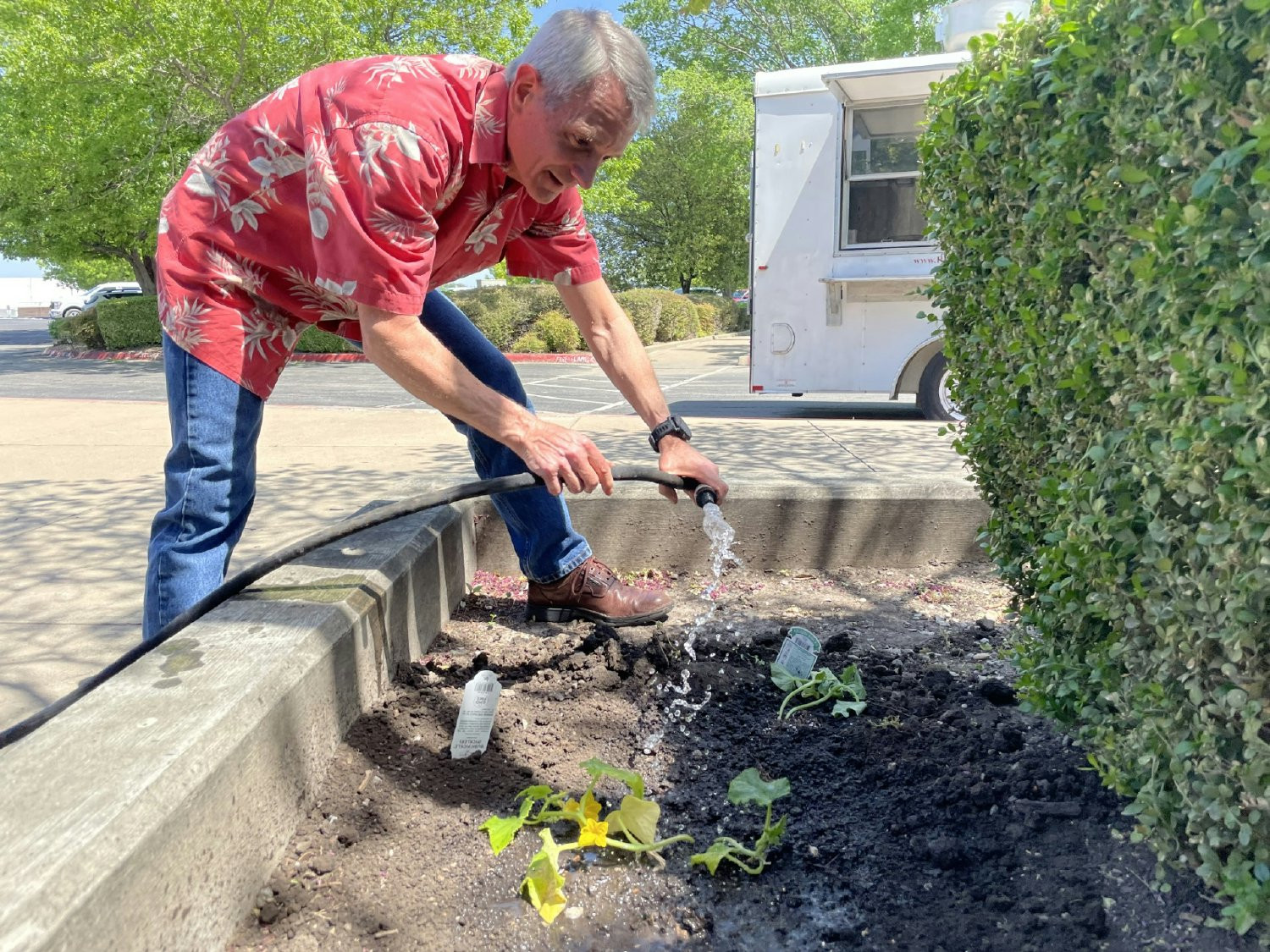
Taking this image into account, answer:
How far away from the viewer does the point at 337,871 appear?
173 centimetres

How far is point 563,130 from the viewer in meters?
2.00

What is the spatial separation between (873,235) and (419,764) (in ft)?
25.3

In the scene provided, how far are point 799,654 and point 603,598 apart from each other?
73 cm

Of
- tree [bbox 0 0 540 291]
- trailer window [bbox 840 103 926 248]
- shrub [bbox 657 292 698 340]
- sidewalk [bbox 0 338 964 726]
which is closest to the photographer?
sidewalk [bbox 0 338 964 726]

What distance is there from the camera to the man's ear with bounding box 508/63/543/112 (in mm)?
2014

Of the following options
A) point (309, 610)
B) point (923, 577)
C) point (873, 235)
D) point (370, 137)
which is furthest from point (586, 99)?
point (873, 235)

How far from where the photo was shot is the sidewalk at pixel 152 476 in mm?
3387

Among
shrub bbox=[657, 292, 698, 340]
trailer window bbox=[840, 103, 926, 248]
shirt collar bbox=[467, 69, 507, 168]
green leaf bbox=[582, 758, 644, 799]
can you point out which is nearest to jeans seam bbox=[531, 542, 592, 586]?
green leaf bbox=[582, 758, 644, 799]

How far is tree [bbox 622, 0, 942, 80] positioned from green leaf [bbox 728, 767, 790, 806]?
89.0ft

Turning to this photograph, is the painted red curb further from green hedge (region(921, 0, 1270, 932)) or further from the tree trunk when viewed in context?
green hedge (region(921, 0, 1270, 932))

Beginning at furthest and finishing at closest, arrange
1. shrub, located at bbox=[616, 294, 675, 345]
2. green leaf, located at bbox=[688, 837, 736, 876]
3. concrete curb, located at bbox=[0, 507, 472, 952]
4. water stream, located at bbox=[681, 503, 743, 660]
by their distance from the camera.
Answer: shrub, located at bbox=[616, 294, 675, 345] → water stream, located at bbox=[681, 503, 743, 660] → green leaf, located at bbox=[688, 837, 736, 876] → concrete curb, located at bbox=[0, 507, 472, 952]

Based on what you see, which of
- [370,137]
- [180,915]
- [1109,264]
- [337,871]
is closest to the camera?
[180,915]

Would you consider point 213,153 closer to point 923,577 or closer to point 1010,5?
point 923,577

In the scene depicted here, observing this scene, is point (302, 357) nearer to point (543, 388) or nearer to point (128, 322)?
point (128, 322)
